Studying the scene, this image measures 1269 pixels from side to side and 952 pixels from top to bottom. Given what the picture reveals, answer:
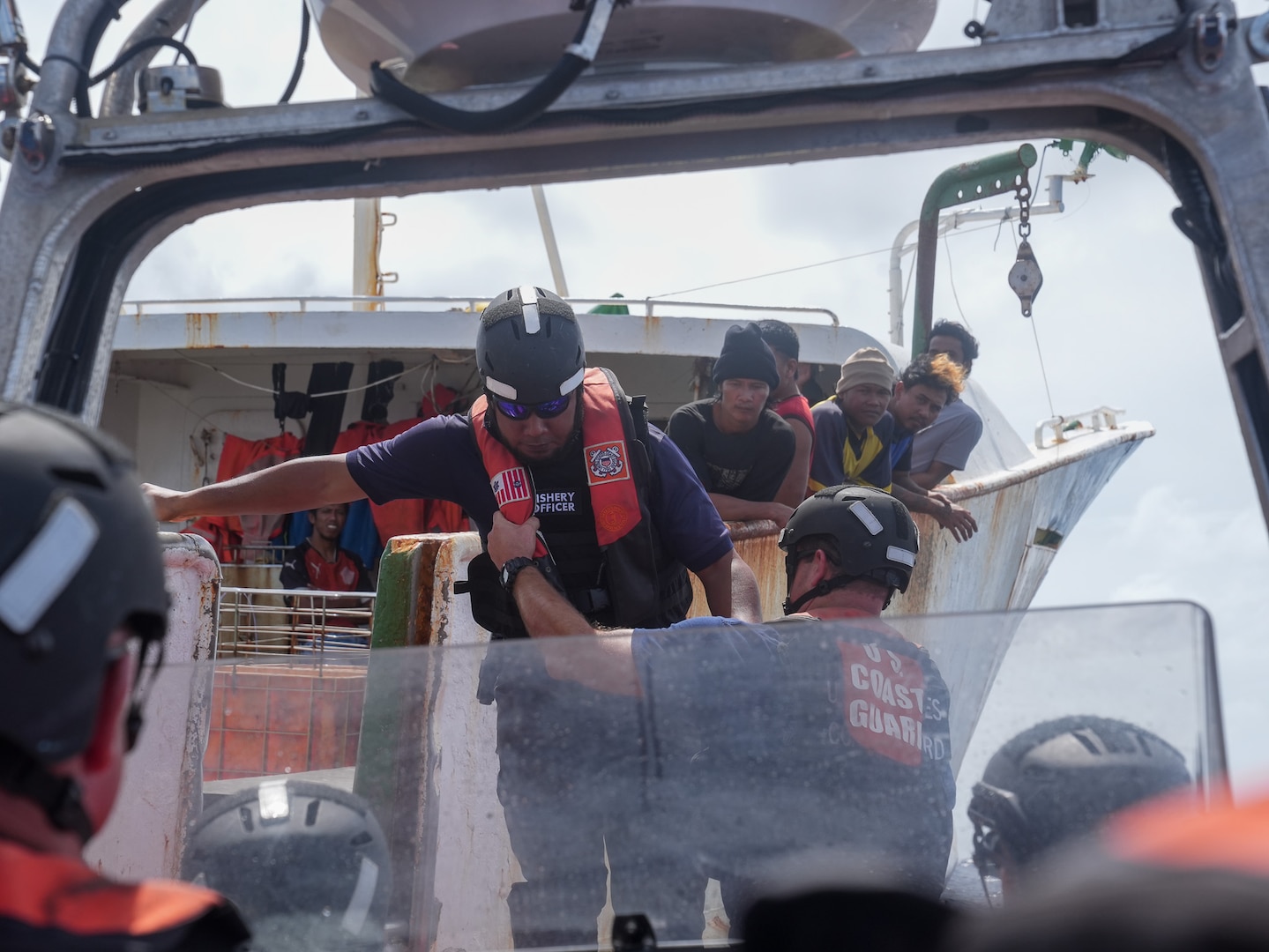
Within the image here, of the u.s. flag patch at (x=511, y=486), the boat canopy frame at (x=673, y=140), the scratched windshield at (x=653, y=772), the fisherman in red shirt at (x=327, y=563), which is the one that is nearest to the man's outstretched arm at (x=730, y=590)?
the u.s. flag patch at (x=511, y=486)

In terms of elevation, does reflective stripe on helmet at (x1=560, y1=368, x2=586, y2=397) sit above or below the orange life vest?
above

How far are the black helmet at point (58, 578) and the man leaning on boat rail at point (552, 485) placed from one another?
1.74 m

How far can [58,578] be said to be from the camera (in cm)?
111

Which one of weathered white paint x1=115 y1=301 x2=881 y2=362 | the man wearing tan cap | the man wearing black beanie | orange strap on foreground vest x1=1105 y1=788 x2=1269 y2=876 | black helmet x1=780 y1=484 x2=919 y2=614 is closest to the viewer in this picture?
orange strap on foreground vest x1=1105 y1=788 x2=1269 y2=876

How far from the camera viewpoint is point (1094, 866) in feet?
1.96

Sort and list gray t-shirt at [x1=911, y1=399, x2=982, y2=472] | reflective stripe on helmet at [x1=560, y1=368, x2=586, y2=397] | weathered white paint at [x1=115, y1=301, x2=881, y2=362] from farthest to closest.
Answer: weathered white paint at [x1=115, y1=301, x2=881, y2=362] → gray t-shirt at [x1=911, y1=399, x2=982, y2=472] → reflective stripe on helmet at [x1=560, y1=368, x2=586, y2=397]

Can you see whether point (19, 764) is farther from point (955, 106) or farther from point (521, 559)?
point (521, 559)

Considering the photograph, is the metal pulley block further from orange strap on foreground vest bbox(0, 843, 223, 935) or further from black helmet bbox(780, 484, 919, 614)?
orange strap on foreground vest bbox(0, 843, 223, 935)

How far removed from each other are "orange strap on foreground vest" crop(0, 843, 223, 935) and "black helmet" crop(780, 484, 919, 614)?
1911 mm

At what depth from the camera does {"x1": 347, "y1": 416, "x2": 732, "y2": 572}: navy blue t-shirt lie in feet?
11.0

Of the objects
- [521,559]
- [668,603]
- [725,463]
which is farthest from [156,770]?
[725,463]

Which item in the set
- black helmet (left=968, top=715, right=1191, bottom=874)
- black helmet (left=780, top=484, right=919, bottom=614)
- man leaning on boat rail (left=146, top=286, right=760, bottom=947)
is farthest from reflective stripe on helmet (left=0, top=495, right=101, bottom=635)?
black helmet (left=780, top=484, right=919, bottom=614)

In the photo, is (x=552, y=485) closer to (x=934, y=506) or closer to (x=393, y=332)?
(x=934, y=506)

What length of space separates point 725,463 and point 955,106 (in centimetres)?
318
